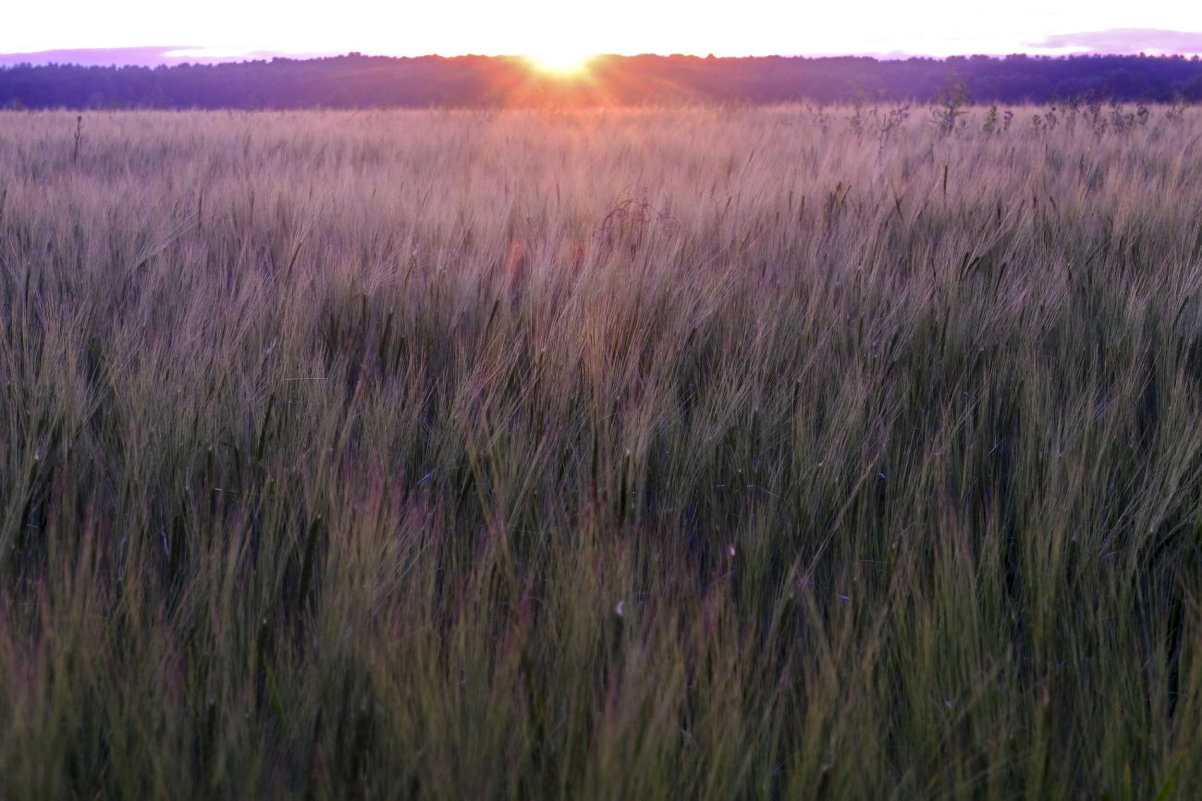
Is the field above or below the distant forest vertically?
below

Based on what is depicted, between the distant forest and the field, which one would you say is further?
the distant forest

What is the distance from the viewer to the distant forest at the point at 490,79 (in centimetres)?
4275

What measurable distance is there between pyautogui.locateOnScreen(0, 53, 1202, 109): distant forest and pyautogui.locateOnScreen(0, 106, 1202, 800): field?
34175 mm

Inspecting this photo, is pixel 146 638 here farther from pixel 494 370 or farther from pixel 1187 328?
pixel 1187 328

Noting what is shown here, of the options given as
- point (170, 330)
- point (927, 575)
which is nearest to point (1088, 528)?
point (927, 575)

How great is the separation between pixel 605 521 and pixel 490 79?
5237 centimetres

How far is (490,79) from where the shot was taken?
50.1 meters

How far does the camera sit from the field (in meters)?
0.92

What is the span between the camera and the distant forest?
1683 inches

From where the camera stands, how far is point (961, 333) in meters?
2.12

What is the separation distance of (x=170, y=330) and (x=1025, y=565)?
1.95 m

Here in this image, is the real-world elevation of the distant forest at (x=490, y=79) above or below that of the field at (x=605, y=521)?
above

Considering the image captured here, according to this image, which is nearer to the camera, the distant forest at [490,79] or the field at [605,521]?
the field at [605,521]

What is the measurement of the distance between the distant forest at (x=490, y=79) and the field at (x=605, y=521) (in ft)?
112
